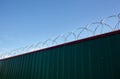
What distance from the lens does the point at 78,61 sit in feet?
19.2

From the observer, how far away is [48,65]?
725cm

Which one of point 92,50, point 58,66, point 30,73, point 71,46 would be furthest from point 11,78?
point 92,50

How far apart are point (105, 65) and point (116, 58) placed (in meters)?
0.45

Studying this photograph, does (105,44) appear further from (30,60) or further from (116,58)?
(30,60)

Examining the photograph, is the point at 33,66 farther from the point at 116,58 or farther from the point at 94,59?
the point at 116,58

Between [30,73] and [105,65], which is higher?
[30,73]

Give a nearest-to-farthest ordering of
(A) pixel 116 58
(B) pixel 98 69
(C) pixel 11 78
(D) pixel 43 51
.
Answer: (A) pixel 116 58
(B) pixel 98 69
(D) pixel 43 51
(C) pixel 11 78

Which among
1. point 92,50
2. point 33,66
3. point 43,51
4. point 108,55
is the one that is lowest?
point 108,55

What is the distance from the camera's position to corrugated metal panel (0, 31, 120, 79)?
4887mm

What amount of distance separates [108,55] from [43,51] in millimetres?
3789

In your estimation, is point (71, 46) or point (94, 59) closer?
point (94, 59)

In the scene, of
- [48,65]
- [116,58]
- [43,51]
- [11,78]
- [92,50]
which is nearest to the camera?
[116,58]

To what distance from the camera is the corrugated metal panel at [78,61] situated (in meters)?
4.89

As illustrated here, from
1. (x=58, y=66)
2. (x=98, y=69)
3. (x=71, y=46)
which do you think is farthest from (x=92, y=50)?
(x=58, y=66)
